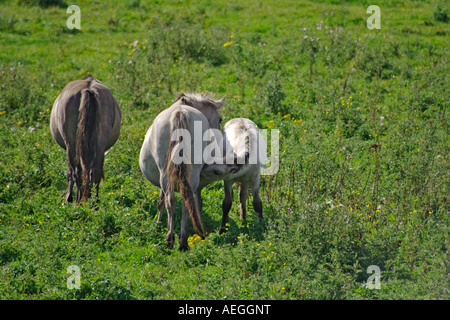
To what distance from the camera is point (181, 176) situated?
248 inches

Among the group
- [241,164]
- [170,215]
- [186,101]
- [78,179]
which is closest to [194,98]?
[186,101]

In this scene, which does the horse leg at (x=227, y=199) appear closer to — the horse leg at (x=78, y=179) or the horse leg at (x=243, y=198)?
the horse leg at (x=243, y=198)

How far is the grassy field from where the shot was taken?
19.2 ft

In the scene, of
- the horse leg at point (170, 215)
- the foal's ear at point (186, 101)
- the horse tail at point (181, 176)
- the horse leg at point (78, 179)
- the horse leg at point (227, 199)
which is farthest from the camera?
the horse leg at point (78, 179)

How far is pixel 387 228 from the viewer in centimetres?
655

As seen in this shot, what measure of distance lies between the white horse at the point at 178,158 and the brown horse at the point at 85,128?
1.01m

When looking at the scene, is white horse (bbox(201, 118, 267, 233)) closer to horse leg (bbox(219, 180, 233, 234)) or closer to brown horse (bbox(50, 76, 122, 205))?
horse leg (bbox(219, 180, 233, 234))

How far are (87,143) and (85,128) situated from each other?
0.23 meters

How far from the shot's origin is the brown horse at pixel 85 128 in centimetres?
746

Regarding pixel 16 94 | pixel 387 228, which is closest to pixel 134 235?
pixel 387 228

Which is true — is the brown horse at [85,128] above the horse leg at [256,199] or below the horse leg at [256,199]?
above

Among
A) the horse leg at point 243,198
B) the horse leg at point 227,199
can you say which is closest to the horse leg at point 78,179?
the horse leg at point 227,199

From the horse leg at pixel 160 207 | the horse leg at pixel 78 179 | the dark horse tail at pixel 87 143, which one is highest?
the dark horse tail at pixel 87 143
